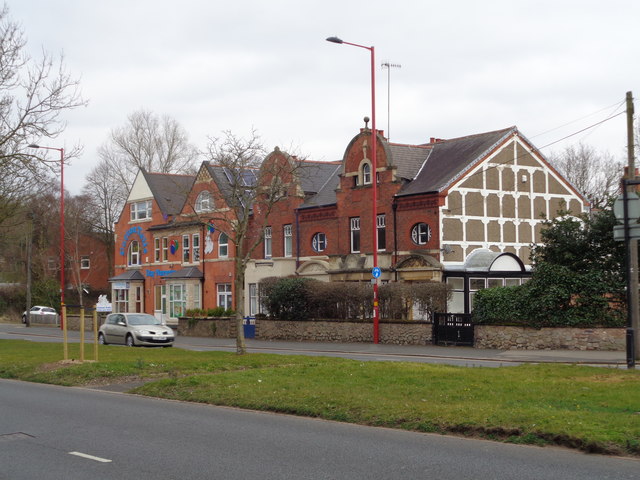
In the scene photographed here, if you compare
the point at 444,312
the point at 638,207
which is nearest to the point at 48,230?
the point at 444,312

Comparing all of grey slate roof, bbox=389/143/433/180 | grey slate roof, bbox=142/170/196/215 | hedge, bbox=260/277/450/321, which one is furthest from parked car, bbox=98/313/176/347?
grey slate roof, bbox=142/170/196/215

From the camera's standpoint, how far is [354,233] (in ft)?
149

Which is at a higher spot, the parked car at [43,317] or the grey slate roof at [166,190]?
the grey slate roof at [166,190]

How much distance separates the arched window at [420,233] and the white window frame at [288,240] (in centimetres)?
1084

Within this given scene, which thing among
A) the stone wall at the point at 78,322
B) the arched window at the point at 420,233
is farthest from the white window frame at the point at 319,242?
the stone wall at the point at 78,322

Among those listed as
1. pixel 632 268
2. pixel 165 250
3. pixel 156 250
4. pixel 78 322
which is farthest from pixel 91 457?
pixel 156 250

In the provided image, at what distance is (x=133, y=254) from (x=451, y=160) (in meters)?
31.1

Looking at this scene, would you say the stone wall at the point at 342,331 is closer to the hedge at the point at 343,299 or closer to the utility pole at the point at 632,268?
the hedge at the point at 343,299

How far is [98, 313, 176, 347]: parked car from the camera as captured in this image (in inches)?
1330

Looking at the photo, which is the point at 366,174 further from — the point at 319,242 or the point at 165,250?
the point at 165,250

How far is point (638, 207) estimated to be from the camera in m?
18.4

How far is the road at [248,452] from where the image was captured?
29.1 feet

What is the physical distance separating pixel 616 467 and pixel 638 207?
10801 millimetres

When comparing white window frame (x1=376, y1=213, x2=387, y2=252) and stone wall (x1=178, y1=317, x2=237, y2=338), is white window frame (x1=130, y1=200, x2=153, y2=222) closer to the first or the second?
stone wall (x1=178, y1=317, x2=237, y2=338)
